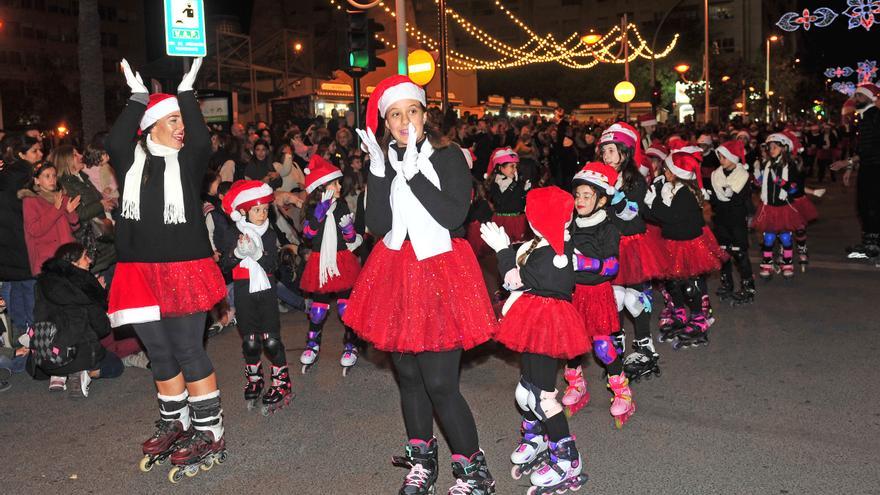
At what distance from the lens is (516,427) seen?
5562mm

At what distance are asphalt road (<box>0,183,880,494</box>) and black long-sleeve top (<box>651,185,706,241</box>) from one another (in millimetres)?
1079

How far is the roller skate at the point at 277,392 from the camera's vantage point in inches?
239

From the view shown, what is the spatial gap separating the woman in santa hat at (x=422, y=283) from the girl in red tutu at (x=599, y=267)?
108 cm

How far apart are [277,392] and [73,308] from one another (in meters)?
2.15

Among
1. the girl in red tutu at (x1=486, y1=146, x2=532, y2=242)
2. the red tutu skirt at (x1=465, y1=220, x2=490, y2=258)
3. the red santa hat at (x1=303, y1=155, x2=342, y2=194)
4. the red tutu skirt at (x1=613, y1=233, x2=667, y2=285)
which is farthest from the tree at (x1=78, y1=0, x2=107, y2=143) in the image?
the red tutu skirt at (x1=613, y1=233, x2=667, y2=285)

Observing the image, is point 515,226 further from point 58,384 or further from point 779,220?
point 58,384

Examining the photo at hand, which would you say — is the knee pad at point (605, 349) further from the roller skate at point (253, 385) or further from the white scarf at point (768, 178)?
the white scarf at point (768, 178)

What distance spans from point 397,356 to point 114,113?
75.5m

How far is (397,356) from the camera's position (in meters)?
4.17

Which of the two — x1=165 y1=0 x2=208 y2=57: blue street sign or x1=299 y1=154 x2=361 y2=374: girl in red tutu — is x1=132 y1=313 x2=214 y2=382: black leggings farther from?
x1=165 y1=0 x2=208 y2=57: blue street sign

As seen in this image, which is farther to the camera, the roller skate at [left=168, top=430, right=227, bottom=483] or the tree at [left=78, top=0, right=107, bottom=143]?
the tree at [left=78, top=0, right=107, bottom=143]

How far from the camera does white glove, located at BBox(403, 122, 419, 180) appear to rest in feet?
13.1

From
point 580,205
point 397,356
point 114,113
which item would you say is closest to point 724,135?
point 580,205

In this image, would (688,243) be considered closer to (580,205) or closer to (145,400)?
(580,205)
